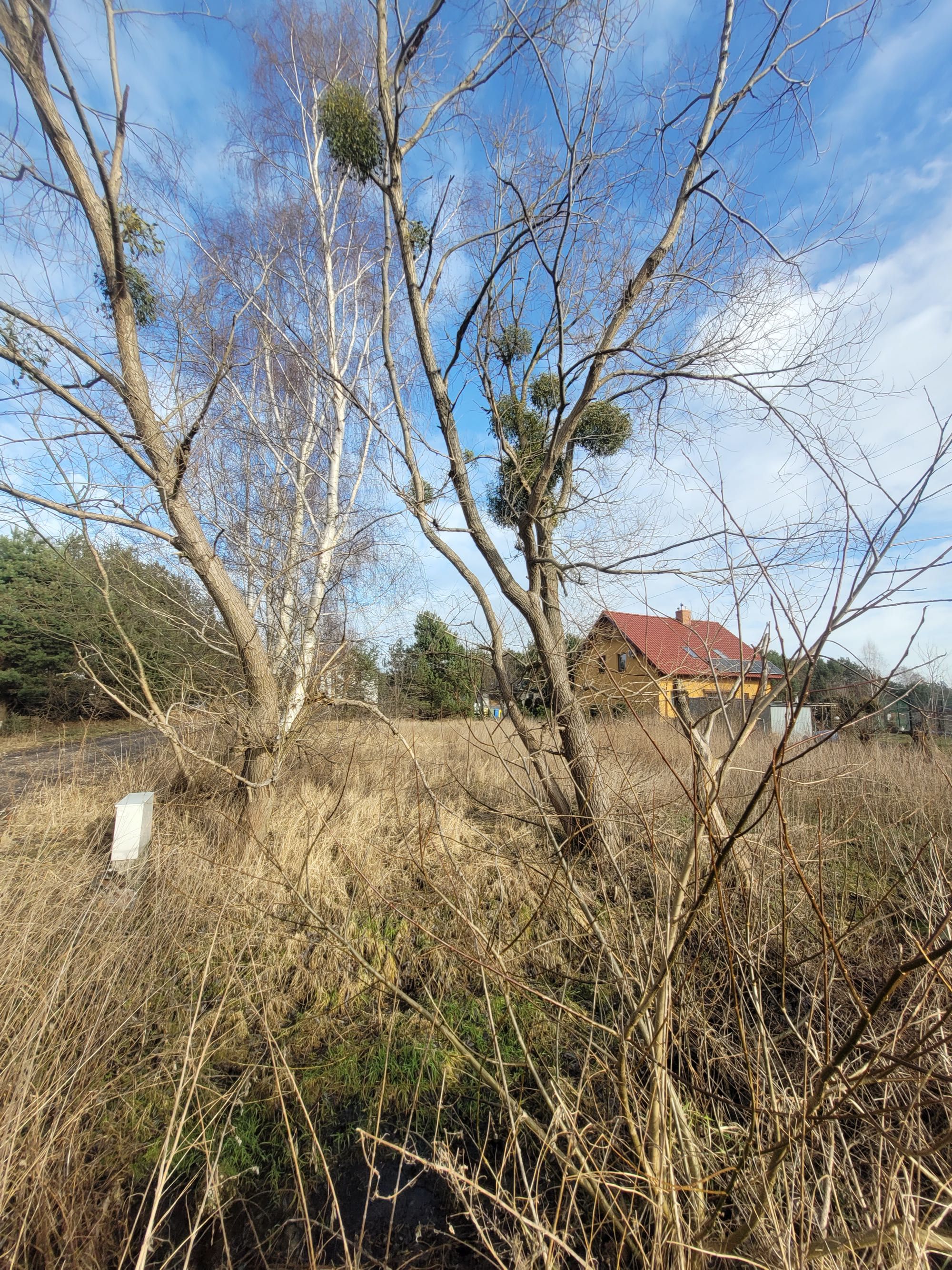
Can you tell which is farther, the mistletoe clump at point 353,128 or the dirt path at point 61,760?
the dirt path at point 61,760

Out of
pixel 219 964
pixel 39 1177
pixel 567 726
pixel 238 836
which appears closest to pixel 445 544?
pixel 567 726

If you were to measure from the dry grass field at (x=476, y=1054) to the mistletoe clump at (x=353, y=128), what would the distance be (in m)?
4.42

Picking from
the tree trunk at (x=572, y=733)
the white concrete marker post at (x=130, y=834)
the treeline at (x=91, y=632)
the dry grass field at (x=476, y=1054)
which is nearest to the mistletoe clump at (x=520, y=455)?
the tree trunk at (x=572, y=733)

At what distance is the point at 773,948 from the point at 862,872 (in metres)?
1.73

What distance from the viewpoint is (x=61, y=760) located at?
6328 mm

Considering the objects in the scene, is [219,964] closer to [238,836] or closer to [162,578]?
[238,836]

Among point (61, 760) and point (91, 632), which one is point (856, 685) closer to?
point (61, 760)

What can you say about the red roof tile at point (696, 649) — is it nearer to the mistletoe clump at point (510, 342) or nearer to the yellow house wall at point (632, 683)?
the yellow house wall at point (632, 683)

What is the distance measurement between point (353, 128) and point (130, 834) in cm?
516

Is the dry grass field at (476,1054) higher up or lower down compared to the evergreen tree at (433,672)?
lower down

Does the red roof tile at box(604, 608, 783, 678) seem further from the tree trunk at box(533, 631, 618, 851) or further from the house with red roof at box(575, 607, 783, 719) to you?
the tree trunk at box(533, 631, 618, 851)

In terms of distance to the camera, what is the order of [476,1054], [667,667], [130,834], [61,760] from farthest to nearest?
[61,760], [667,667], [130,834], [476,1054]

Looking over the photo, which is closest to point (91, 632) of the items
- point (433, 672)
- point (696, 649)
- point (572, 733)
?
point (433, 672)

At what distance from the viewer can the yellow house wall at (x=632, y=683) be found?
71.3 inches
